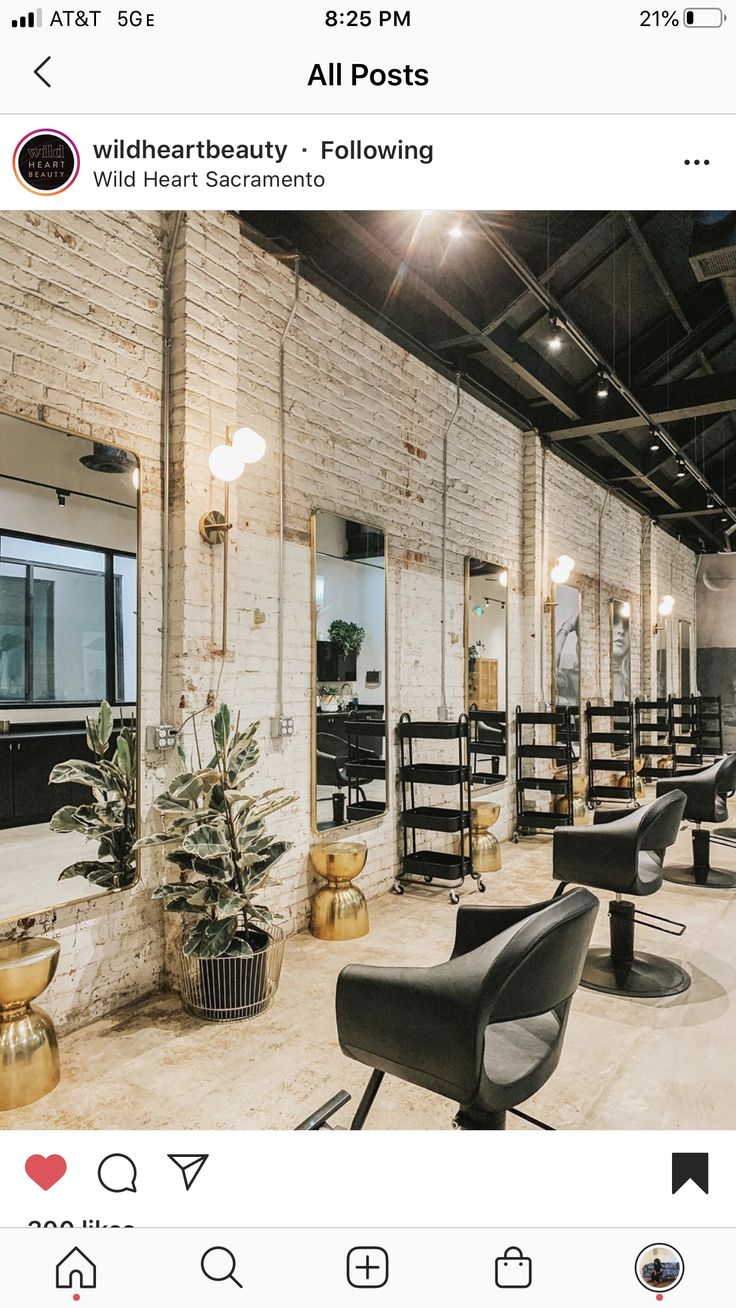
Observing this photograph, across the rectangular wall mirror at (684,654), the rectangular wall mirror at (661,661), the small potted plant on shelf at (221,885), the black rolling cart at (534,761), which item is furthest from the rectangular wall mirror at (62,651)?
the rectangular wall mirror at (684,654)

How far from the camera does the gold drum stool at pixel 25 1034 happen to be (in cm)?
196

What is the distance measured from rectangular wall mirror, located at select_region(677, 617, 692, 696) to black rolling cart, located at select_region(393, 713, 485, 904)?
7.58m

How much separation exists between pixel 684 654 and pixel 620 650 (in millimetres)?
3192

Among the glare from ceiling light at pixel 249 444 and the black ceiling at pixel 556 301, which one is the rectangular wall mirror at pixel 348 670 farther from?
the black ceiling at pixel 556 301

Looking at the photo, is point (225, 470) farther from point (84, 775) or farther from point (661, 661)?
point (661, 661)

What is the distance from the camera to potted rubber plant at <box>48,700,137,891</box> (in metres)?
2.46

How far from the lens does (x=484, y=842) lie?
464 centimetres

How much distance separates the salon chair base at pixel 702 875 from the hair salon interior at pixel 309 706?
4 centimetres

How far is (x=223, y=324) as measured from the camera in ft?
9.93
